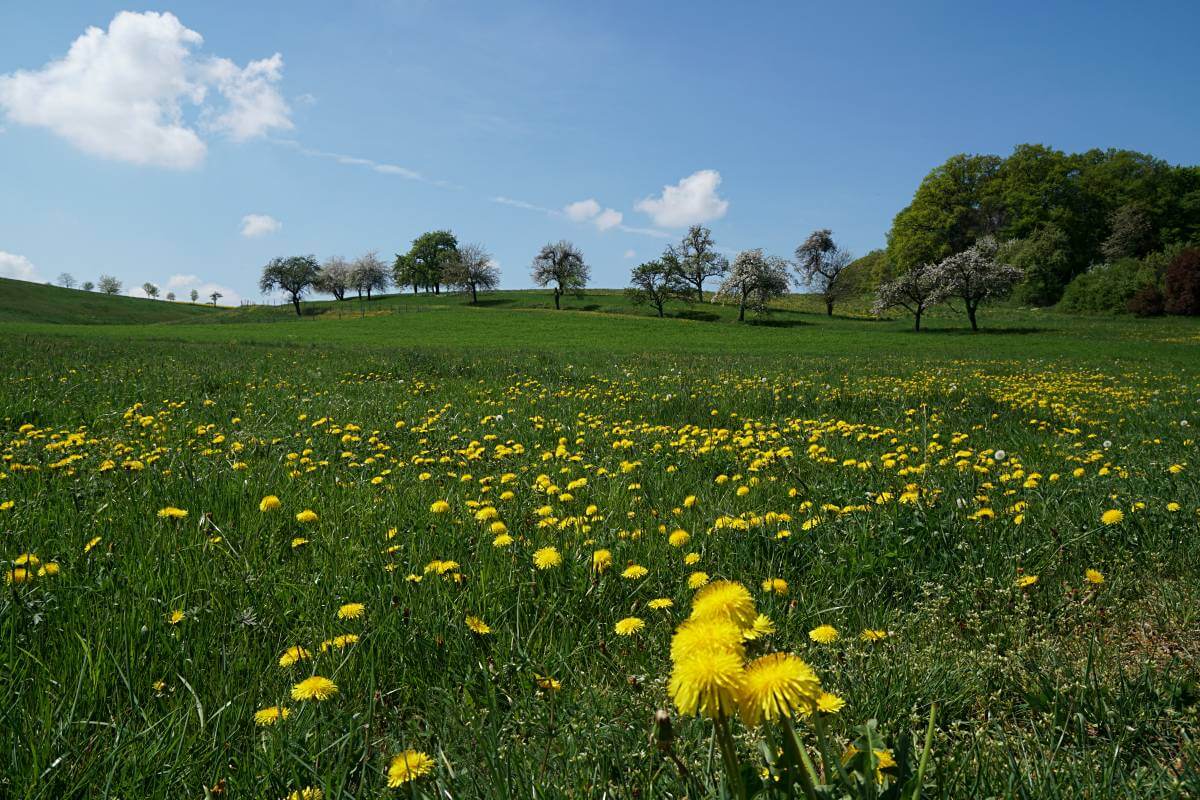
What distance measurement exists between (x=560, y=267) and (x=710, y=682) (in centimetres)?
8651

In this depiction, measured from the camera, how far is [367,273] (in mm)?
108250

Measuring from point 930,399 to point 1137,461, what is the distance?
3902 mm

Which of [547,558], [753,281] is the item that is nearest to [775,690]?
[547,558]

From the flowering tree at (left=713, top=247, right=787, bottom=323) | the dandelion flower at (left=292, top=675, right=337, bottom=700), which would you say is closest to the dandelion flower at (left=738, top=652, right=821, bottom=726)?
the dandelion flower at (left=292, top=675, right=337, bottom=700)

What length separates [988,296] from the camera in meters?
43.0

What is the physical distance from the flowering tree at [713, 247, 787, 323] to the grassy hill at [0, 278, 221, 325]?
222 feet

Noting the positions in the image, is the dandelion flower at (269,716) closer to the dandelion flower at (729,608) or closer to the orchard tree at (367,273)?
the dandelion flower at (729,608)

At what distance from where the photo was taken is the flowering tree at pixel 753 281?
5797cm

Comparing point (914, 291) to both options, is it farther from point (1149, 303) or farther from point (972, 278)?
point (1149, 303)

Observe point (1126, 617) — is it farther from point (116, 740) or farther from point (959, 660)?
point (116, 740)

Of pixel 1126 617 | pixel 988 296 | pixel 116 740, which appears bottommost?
pixel 1126 617

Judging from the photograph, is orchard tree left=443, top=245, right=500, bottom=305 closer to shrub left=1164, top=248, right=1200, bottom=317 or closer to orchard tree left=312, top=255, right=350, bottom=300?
orchard tree left=312, top=255, right=350, bottom=300

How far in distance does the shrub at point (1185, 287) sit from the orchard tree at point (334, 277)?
110 meters

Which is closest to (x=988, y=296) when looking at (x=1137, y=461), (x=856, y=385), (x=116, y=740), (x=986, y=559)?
(x=856, y=385)
